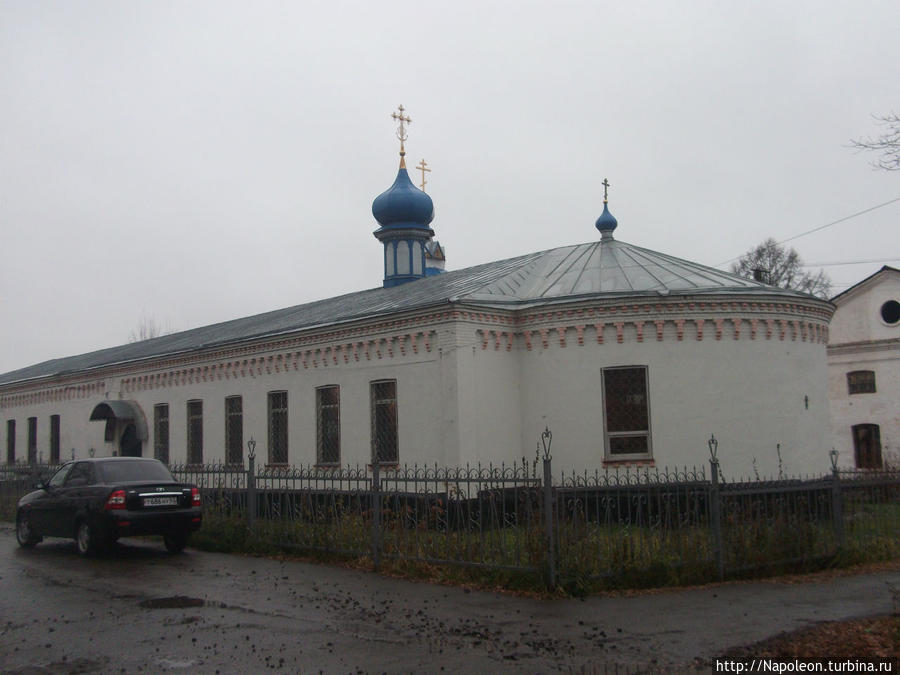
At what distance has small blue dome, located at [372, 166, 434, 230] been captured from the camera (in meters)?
27.1

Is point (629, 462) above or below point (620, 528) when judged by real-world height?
above

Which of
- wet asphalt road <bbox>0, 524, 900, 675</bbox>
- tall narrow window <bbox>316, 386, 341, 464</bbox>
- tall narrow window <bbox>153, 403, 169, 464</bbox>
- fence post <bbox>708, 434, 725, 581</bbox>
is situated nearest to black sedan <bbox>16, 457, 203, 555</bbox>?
wet asphalt road <bbox>0, 524, 900, 675</bbox>

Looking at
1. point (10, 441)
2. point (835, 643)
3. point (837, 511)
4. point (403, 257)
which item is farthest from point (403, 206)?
point (835, 643)

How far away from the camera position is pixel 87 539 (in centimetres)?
1305

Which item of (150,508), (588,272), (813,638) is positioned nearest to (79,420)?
(150,508)

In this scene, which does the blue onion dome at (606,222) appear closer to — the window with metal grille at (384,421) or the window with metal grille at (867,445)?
the window with metal grille at (384,421)

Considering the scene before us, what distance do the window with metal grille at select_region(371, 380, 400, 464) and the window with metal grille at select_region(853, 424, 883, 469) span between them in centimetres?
1826

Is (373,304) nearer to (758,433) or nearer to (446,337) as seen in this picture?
(446,337)

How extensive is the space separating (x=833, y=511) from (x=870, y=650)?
486 cm

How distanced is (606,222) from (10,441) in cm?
2412

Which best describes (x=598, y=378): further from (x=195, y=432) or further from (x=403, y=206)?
(x=403, y=206)

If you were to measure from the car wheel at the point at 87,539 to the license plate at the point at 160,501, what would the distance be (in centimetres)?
87

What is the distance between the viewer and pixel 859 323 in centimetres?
2788

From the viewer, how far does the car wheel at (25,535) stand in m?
14.6
